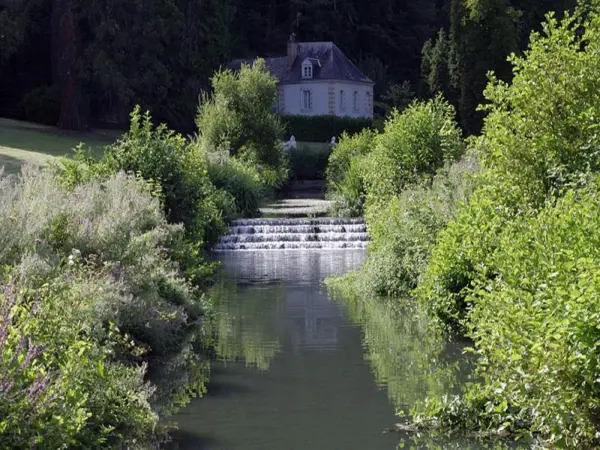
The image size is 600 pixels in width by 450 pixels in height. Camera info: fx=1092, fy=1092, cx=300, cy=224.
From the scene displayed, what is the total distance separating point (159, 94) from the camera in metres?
55.9

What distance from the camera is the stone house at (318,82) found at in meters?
65.5

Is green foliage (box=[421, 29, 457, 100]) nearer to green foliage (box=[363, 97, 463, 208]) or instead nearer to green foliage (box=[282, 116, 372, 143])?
green foliage (box=[282, 116, 372, 143])

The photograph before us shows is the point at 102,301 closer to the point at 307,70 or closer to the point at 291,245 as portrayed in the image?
the point at 291,245

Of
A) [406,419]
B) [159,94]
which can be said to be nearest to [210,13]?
[159,94]

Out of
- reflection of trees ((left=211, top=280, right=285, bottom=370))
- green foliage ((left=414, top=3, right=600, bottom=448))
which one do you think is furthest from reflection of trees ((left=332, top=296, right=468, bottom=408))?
reflection of trees ((left=211, top=280, right=285, bottom=370))

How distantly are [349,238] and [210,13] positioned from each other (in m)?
32.0

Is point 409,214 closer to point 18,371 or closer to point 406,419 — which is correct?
point 406,419

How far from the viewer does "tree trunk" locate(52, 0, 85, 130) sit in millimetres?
53594

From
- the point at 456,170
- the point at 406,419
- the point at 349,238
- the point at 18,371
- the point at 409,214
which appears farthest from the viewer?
the point at 349,238

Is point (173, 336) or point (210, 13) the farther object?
point (210, 13)

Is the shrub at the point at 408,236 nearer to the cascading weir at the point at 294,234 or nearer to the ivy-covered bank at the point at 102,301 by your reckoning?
the ivy-covered bank at the point at 102,301

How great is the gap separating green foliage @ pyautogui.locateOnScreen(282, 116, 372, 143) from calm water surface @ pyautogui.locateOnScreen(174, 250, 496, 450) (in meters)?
40.5

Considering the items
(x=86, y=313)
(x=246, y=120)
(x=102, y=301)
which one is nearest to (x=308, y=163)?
(x=246, y=120)

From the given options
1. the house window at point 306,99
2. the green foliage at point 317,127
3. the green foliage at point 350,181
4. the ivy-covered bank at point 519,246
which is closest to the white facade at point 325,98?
the house window at point 306,99
